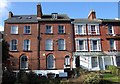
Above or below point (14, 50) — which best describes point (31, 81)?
below

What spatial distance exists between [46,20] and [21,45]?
6.28 metres

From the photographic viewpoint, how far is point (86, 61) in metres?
42.8

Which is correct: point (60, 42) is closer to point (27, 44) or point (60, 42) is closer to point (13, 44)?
point (27, 44)

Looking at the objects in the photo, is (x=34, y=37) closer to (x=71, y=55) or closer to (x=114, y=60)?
(x=71, y=55)

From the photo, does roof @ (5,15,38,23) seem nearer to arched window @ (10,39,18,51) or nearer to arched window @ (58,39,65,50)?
arched window @ (10,39,18,51)

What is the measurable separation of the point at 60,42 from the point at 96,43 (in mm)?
6465

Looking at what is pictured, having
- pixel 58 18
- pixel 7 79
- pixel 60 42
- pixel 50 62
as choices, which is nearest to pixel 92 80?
pixel 7 79

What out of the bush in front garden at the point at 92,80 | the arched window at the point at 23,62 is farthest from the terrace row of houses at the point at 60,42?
the bush in front garden at the point at 92,80

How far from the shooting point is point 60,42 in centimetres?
4372

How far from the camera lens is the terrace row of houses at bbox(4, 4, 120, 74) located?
42.5m

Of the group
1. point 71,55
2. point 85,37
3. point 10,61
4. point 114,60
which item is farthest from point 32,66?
point 114,60

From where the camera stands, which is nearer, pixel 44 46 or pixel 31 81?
pixel 31 81

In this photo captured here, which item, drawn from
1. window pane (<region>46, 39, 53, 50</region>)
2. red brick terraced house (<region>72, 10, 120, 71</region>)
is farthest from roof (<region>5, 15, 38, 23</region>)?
red brick terraced house (<region>72, 10, 120, 71</region>)

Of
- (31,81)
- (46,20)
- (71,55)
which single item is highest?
(46,20)
